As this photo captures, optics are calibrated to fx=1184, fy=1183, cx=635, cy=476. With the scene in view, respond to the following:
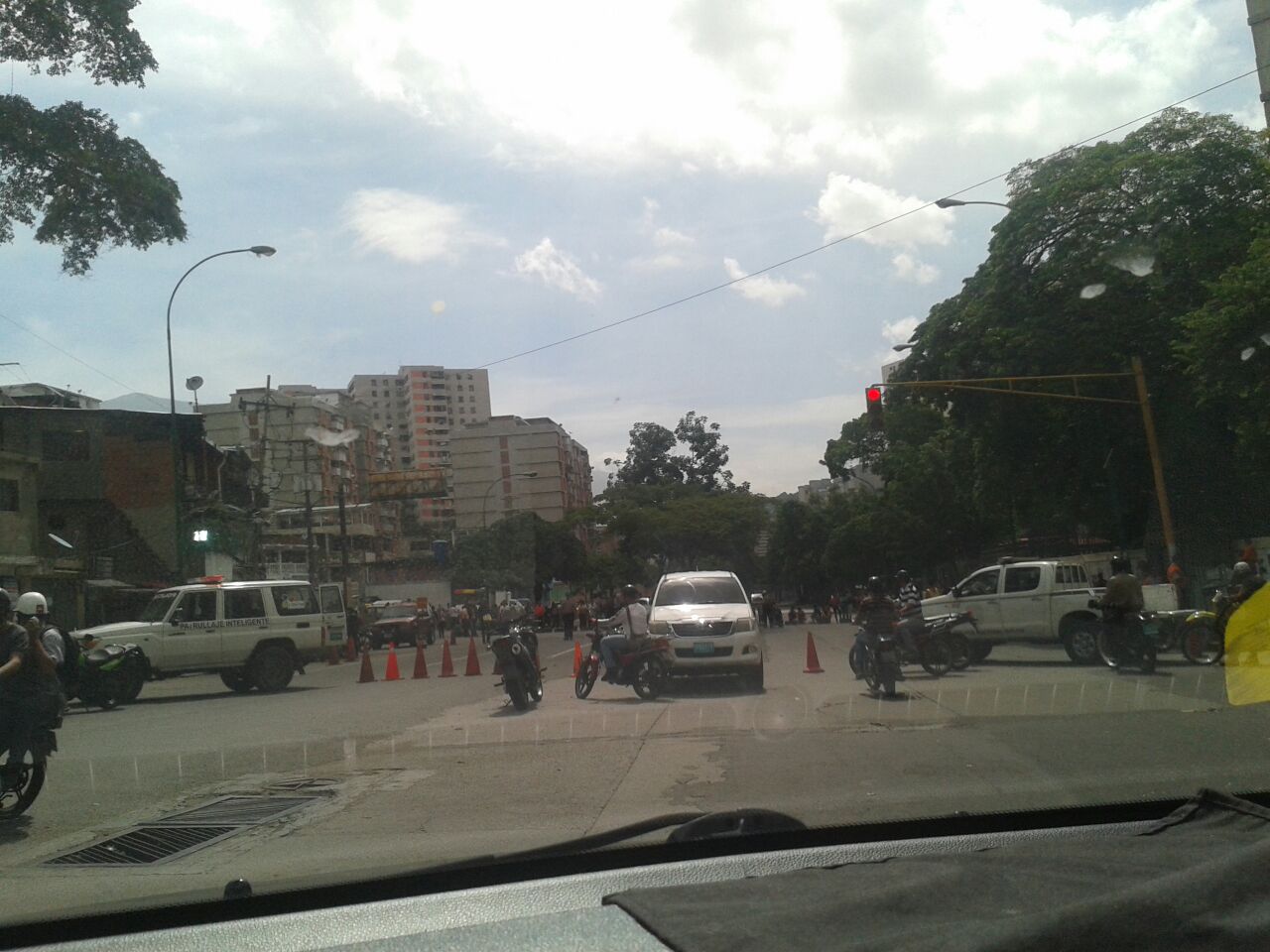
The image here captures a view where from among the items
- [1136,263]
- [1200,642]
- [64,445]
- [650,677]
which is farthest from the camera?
[64,445]

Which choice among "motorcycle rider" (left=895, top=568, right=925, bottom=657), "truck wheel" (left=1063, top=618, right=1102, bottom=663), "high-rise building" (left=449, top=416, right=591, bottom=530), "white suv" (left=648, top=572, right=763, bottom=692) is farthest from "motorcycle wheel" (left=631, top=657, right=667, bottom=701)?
"high-rise building" (left=449, top=416, right=591, bottom=530)

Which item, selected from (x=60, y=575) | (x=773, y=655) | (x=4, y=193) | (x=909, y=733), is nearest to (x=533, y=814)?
(x=909, y=733)

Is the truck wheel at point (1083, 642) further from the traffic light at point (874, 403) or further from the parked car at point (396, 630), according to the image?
the parked car at point (396, 630)

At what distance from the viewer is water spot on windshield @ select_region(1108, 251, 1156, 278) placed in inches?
962

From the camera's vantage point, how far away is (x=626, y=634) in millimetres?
15992

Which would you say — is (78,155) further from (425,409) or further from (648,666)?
(425,409)

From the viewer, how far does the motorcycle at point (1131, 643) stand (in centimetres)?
1489

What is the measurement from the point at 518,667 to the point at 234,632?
797 centimetres

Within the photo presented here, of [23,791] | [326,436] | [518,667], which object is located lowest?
[23,791]

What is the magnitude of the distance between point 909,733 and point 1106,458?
19.1 m

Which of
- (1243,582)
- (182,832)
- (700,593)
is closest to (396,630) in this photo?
(700,593)

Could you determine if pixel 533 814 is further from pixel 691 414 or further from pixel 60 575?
pixel 691 414

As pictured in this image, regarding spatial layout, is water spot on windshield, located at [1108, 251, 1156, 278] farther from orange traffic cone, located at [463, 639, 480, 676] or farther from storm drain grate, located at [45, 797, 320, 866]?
storm drain grate, located at [45, 797, 320, 866]

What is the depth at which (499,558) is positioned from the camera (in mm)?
43500
